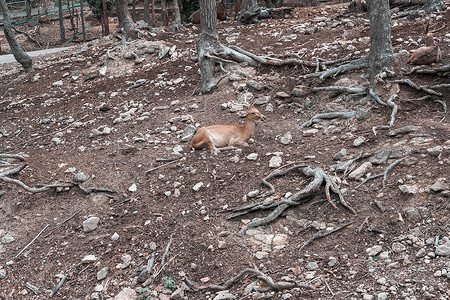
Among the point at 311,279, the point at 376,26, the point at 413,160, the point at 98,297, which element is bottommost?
the point at 98,297

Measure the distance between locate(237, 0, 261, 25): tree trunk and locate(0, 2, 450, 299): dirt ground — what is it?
3714 mm

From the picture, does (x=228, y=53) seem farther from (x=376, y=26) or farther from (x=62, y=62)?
(x=62, y=62)

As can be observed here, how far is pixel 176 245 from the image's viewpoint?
224 inches

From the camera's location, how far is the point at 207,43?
10656 millimetres

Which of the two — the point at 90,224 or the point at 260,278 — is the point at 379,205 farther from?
the point at 90,224

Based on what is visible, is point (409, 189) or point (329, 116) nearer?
point (409, 189)

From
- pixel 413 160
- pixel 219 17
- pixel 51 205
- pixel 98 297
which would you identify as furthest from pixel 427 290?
pixel 219 17

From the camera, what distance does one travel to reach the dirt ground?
4.83 meters

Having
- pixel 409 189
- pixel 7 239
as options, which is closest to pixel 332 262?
pixel 409 189

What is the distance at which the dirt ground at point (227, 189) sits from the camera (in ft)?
15.9

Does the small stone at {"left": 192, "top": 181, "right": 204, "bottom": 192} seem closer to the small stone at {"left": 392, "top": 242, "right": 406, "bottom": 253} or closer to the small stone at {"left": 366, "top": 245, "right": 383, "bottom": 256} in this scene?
the small stone at {"left": 366, "top": 245, "right": 383, "bottom": 256}

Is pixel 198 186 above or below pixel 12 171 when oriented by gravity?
above

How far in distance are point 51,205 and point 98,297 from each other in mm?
2378

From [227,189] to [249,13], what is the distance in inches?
392
